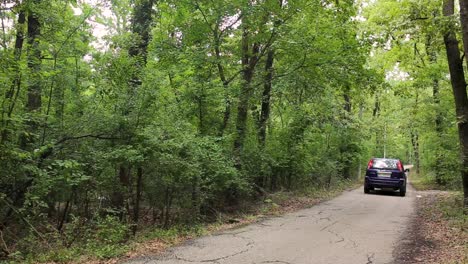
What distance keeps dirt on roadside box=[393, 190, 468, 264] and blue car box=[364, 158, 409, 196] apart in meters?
6.97

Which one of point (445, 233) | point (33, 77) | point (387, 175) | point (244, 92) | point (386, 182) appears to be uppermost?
point (244, 92)

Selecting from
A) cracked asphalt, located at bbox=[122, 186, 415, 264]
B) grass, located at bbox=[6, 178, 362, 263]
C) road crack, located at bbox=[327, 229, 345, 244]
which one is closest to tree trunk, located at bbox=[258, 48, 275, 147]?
cracked asphalt, located at bbox=[122, 186, 415, 264]

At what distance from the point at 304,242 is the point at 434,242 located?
2790mm

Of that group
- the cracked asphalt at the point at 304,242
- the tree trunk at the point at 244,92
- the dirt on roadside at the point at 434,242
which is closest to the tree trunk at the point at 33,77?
the cracked asphalt at the point at 304,242

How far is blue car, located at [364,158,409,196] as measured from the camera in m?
18.7

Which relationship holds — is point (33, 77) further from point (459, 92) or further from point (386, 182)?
point (386, 182)

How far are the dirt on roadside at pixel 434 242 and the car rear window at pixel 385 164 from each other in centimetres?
702

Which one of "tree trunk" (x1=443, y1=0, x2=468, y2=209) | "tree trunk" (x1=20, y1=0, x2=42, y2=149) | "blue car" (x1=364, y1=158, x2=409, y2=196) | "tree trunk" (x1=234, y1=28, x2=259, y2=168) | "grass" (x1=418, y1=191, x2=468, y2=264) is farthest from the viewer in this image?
"blue car" (x1=364, y1=158, x2=409, y2=196)

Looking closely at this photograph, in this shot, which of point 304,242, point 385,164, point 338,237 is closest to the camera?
point 304,242

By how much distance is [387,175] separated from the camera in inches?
741

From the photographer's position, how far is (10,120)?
723 centimetres

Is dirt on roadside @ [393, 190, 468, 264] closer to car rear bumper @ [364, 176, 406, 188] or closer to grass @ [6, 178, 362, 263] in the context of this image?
grass @ [6, 178, 362, 263]

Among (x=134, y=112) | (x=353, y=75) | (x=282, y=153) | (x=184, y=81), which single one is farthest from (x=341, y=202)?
(x=134, y=112)

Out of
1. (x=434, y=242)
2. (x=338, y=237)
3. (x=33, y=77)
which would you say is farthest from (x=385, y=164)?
(x=33, y=77)
